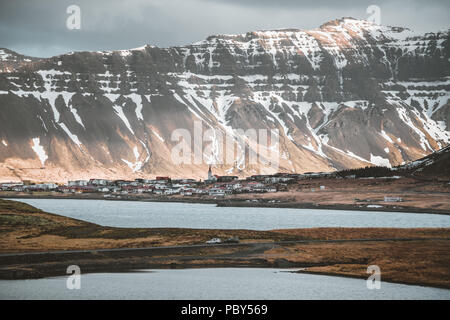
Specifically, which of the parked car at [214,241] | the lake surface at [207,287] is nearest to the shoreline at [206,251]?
the parked car at [214,241]

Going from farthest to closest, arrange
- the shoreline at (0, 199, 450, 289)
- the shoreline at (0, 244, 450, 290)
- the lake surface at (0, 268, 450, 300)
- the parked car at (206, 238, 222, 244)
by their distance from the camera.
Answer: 1. the parked car at (206, 238, 222, 244)
2. the shoreline at (0, 199, 450, 289)
3. the shoreline at (0, 244, 450, 290)
4. the lake surface at (0, 268, 450, 300)

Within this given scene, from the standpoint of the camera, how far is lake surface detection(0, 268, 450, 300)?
57812mm

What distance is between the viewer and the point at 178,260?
72312 mm

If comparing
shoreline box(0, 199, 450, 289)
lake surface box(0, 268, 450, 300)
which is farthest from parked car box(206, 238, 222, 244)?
lake surface box(0, 268, 450, 300)

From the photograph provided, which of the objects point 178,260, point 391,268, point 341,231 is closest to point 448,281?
point 391,268

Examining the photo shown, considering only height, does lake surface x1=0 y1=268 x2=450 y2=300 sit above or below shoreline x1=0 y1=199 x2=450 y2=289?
below

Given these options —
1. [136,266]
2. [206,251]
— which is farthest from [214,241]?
[136,266]

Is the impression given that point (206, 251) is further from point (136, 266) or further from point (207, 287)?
point (207, 287)

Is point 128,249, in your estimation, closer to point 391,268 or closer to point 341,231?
point 391,268

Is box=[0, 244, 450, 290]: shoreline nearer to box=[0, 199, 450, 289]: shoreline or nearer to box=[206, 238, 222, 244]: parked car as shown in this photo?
box=[0, 199, 450, 289]: shoreline

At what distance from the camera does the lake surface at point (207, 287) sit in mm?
57812

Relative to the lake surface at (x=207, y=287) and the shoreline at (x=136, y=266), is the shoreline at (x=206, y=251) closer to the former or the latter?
the shoreline at (x=136, y=266)

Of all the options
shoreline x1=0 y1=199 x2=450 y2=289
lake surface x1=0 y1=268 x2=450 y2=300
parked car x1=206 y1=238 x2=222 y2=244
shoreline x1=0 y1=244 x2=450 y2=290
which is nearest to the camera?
lake surface x1=0 y1=268 x2=450 y2=300
